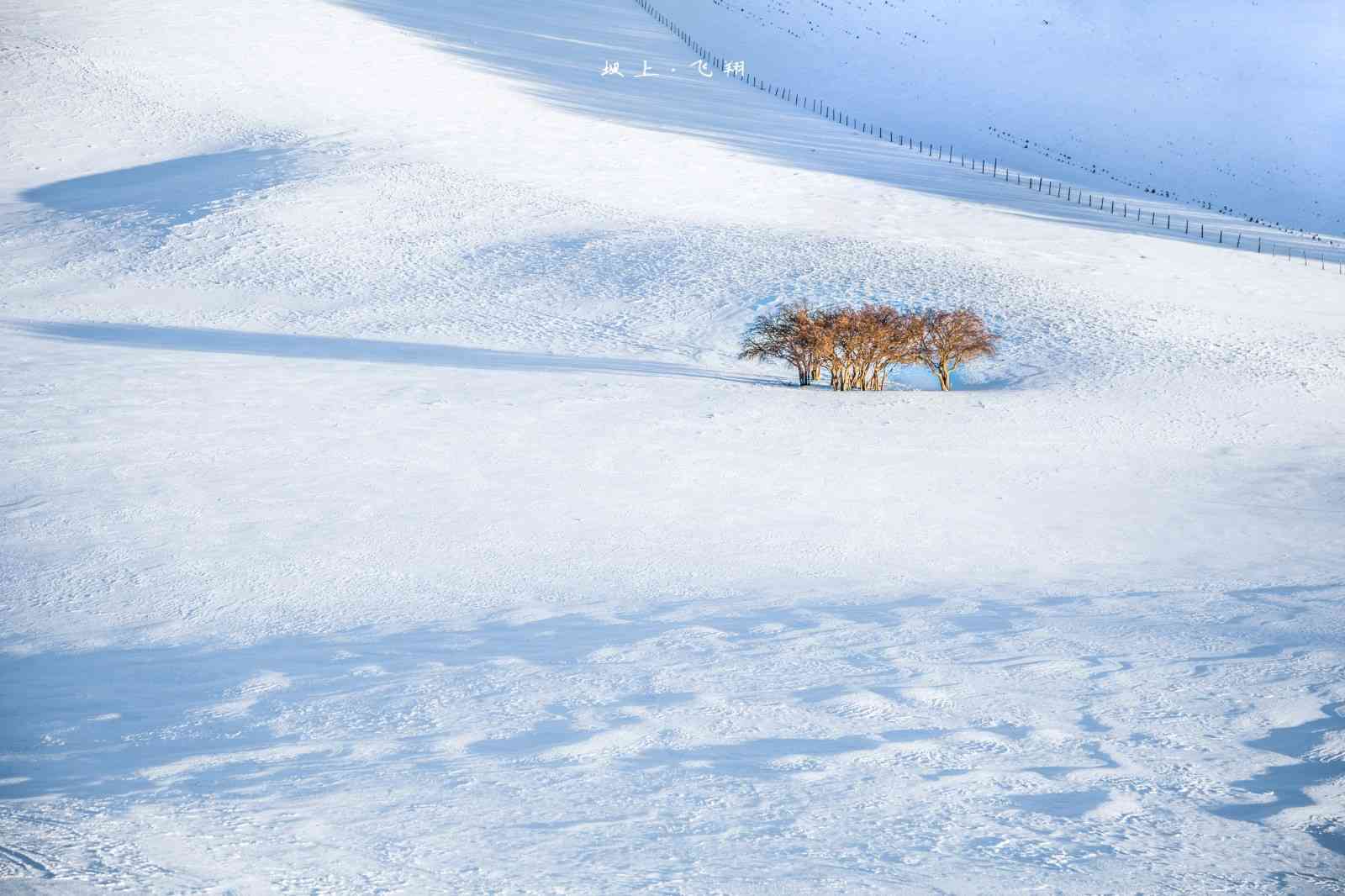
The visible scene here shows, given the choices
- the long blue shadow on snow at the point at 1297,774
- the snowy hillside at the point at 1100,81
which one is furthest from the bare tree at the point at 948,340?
the snowy hillside at the point at 1100,81

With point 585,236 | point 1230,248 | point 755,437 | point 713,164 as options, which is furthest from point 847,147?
point 755,437

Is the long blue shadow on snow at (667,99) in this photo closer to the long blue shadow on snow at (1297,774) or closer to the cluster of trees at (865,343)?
the cluster of trees at (865,343)

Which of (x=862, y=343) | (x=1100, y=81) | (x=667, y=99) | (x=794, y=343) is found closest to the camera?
(x=862, y=343)

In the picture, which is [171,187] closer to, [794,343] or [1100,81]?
→ [794,343]

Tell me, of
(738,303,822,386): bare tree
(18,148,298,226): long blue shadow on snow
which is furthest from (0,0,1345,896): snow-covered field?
(738,303,822,386): bare tree

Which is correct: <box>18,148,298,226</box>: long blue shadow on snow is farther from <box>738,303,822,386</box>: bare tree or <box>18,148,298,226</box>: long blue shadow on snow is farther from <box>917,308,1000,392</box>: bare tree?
<box>917,308,1000,392</box>: bare tree

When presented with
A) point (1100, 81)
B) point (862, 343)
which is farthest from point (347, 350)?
point (1100, 81)
